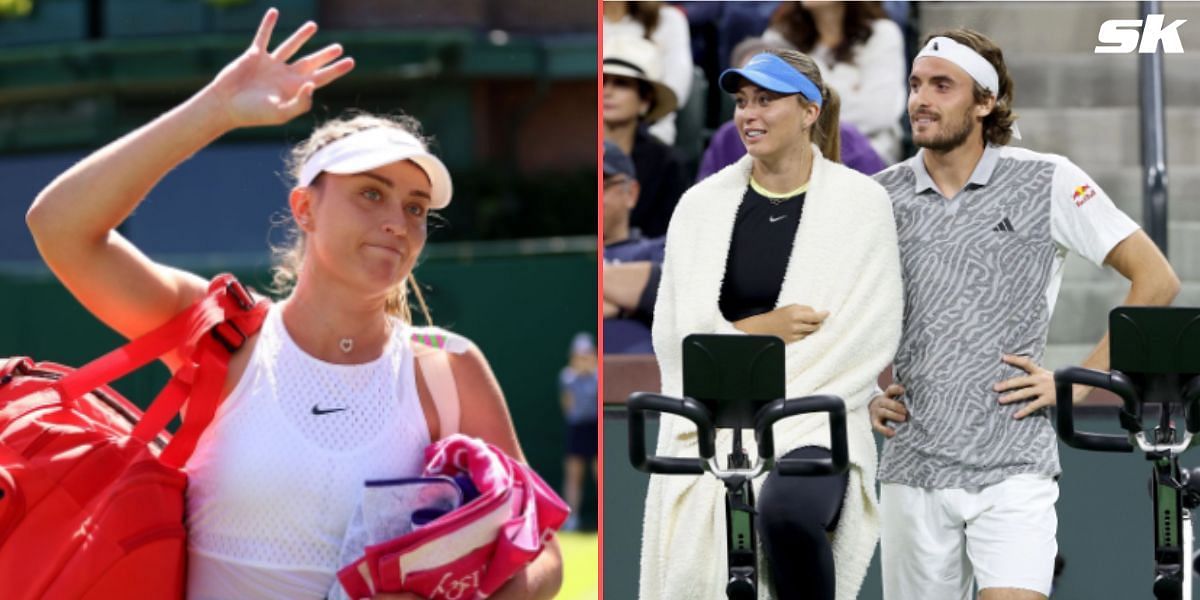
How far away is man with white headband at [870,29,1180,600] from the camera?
12.9 ft

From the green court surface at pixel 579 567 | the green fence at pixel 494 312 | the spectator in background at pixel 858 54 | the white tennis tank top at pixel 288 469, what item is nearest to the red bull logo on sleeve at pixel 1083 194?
the spectator in background at pixel 858 54

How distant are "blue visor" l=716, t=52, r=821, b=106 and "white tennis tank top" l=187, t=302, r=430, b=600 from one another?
1.29 m

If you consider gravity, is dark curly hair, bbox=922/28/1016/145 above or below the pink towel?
above

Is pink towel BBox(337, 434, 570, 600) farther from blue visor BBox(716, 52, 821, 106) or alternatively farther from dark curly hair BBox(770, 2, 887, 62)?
dark curly hair BBox(770, 2, 887, 62)

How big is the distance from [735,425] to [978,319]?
70 cm

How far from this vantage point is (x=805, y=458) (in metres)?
3.85

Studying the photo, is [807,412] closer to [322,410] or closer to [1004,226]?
[1004,226]

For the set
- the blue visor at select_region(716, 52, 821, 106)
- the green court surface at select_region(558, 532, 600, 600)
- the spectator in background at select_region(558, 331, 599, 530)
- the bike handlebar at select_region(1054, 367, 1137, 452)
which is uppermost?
the blue visor at select_region(716, 52, 821, 106)

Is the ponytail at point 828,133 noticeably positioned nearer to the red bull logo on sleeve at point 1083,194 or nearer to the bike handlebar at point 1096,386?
the red bull logo on sleeve at point 1083,194

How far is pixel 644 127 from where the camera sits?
4246mm

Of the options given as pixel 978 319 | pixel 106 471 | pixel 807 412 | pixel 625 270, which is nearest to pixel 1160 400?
pixel 978 319

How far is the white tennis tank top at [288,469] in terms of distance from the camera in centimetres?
305

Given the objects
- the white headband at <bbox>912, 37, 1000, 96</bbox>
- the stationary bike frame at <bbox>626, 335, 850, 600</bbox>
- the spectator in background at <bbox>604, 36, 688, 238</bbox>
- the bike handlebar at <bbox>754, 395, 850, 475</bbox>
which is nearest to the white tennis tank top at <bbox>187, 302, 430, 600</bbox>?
the stationary bike frame at <bbox>626, 335, 850, 600</bbox>

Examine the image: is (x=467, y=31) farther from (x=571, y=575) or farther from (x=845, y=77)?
(x=845, y=77)
